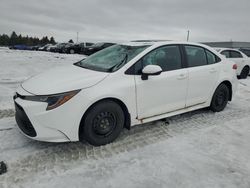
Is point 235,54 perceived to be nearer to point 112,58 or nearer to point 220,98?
point 220,98

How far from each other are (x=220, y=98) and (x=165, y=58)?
72.1 inches

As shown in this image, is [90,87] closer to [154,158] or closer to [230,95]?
[154,158]

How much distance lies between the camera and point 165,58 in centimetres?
406

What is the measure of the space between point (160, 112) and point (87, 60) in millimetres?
1628

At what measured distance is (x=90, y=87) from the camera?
314 cm

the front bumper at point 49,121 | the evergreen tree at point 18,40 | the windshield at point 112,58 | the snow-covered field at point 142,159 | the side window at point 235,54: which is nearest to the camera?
the snow-covered field at point 142,159

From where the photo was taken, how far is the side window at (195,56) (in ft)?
14.4

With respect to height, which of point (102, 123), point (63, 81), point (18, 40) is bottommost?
point (102, 123)

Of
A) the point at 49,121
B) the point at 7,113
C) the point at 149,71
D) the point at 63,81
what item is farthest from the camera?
the point at 7,113

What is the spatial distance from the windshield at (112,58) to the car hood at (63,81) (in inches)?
8.9

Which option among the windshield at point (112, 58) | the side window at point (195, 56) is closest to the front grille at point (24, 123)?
the windshield at point (112, 58)

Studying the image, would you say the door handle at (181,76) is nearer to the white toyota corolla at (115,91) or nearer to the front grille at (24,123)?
the white toyota corolla at (115,91)

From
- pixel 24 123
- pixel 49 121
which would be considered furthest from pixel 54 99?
pixel 24 123

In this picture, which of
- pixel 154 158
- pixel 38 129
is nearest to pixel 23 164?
pixel 38 129
